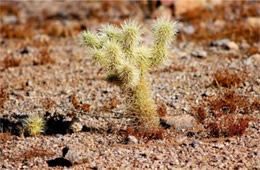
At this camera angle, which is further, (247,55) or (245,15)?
(245,15)

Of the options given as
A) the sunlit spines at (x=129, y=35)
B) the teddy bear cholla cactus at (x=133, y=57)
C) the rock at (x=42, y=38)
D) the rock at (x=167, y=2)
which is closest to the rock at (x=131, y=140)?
the teddy bear cholla cactus at (x=133, y=57)

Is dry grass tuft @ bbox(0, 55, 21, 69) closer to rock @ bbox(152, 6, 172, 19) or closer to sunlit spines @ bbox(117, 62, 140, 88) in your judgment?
rock @ bbox(152, 6, 172, 19)

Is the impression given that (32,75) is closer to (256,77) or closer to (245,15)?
(256,77)

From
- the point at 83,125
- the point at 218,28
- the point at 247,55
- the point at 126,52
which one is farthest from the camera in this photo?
the point at 218,28

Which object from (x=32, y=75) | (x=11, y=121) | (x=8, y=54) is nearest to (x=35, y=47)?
(x=8, y=54)

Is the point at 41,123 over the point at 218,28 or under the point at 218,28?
under
